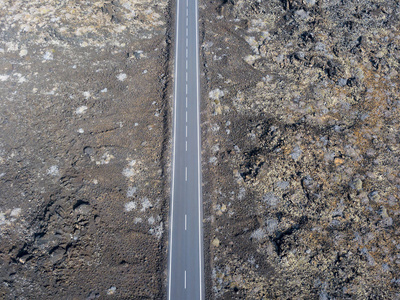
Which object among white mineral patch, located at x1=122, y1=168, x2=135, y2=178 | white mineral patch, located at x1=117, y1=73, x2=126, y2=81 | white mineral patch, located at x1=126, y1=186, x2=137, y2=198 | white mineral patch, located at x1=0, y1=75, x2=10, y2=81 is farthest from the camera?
white mineral patch, located at x1=117, y1=73, x2=126, y2=81

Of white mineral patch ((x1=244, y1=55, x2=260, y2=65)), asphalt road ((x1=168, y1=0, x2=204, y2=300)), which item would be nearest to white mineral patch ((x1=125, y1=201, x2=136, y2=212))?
asphalt road ((x1=168, y1=0, x2=204, y2=300))

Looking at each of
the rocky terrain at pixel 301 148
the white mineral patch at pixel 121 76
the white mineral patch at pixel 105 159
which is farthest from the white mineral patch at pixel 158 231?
the white mineral patch at pixel 121 76

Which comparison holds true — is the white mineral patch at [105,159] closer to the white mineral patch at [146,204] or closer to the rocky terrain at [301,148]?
the white mineral patch at [146,204]

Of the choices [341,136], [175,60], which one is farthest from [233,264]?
[175,60]

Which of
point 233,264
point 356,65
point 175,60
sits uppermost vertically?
point 356,65

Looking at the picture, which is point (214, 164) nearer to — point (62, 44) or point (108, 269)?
point (108, 269)

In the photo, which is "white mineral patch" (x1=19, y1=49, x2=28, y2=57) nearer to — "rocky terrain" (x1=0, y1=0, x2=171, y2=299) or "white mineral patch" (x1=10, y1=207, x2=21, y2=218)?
"rocky terrain" (x1=0, y1=0, x2=171, y2=299)
